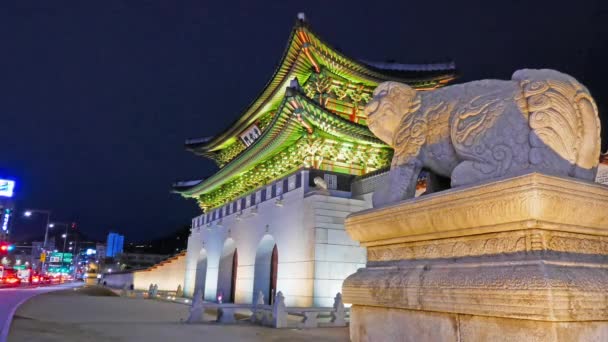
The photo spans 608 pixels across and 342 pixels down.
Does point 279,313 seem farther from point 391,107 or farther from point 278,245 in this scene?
point 391,107

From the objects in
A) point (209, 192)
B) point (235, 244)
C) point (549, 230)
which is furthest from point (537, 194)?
point (209, 192)

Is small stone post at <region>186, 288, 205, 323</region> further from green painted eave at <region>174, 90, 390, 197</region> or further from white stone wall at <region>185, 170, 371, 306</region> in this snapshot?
green painted eave at <region>174, 90, 390, 197</region>

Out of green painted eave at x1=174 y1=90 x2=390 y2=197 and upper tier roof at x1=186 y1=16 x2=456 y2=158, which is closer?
green painted eave at x1=174 y1=90 x2=390 y2=197

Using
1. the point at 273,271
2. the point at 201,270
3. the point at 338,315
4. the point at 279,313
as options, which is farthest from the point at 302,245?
the point at 201,270

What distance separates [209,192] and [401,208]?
84.5 feet

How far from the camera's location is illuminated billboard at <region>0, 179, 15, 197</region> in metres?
40.2

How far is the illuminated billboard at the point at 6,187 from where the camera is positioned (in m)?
40.2

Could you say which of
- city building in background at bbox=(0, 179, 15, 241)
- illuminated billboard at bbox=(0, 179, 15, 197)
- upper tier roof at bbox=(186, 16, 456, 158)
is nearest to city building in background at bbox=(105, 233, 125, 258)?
city building in background at bbox=(0, 179, 15, 241)

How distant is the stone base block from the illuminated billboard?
46.6 metres

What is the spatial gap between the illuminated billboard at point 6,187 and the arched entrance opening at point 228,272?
2968 cm

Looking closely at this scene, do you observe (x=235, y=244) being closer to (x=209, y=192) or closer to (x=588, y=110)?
(x=209, y=192)

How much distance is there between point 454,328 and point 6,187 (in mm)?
47978

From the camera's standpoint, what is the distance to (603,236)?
7.86 ft

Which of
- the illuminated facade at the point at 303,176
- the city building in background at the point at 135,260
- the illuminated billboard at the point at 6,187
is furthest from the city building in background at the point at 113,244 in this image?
the illuminated facade at the point at 303,176
